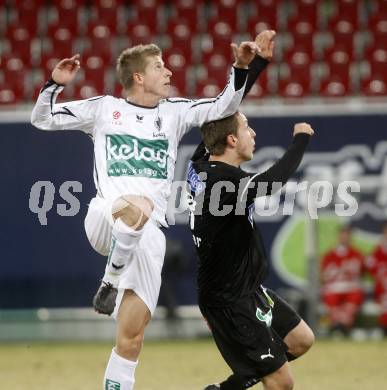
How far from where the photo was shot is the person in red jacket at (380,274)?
39.6 feet

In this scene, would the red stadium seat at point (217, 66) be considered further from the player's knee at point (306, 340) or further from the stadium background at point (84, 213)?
the player's knee at point (306, 340)

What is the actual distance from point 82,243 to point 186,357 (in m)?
2.63

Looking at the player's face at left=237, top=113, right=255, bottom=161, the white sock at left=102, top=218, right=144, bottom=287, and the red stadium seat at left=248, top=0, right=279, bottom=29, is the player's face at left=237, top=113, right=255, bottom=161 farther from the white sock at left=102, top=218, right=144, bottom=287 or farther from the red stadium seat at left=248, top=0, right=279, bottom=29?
the red stadium seat at left=248, top=0, right=279, bottom=29

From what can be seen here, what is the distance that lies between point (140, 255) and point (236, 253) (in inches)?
23.6

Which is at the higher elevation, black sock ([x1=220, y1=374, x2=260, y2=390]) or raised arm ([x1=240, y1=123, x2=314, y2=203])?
raised arm ([x1=240, y1=123, x2=314, y2=203])

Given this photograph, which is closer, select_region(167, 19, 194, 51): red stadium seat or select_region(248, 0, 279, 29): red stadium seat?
select_region(167, 19, 194, 51): red stadium seat

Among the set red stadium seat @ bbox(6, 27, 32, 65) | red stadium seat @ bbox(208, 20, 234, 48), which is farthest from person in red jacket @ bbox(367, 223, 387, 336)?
red stadium seat @ bbox(6, 27, 32, 65)

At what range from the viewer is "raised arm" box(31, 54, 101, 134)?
617 cm

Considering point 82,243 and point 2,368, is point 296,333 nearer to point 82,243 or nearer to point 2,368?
point 2,368

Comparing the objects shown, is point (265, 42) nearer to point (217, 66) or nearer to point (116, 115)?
point (116, 115)

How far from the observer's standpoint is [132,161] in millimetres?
6195

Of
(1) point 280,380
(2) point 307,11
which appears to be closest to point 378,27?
(2) point 307,11

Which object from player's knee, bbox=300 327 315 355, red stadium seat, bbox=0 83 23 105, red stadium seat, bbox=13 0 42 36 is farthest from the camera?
red stadium seat, bbox=13 0 42 36

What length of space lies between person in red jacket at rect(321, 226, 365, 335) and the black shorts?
20.5ft
